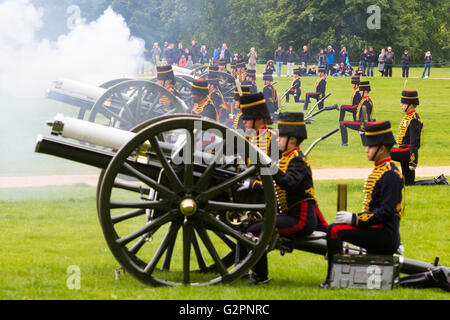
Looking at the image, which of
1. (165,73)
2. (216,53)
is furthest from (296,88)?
(165,73)

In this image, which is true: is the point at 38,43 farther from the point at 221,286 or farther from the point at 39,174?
the point at 221,286

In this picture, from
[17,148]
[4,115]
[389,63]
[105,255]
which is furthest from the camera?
[389,63]

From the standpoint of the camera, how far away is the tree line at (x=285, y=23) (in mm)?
24098

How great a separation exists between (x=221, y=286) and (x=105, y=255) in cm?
214

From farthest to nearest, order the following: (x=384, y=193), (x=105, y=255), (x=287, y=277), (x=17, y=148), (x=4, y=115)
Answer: (x=4, y=115), (x=17, y=148), (x=105, y=255), (x=287, y=277), (x=384, y=193)

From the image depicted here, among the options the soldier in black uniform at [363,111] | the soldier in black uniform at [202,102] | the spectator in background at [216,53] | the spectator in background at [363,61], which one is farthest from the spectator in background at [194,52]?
the soldier in black uniform at [202,102]

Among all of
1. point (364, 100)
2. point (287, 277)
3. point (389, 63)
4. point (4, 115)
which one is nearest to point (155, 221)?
point (287, 277)

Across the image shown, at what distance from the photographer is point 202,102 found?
41.5 ft

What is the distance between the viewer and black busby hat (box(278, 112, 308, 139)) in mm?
5980

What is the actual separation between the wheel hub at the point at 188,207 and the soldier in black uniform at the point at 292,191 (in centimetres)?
51

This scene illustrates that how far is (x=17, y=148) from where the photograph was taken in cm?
1741

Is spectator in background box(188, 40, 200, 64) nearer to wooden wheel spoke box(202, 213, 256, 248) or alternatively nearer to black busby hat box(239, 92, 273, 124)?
black busby hat box(239, 92, 273, 124)

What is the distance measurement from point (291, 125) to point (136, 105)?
6181 millimetres

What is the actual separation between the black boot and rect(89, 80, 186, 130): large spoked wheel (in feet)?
20.8
